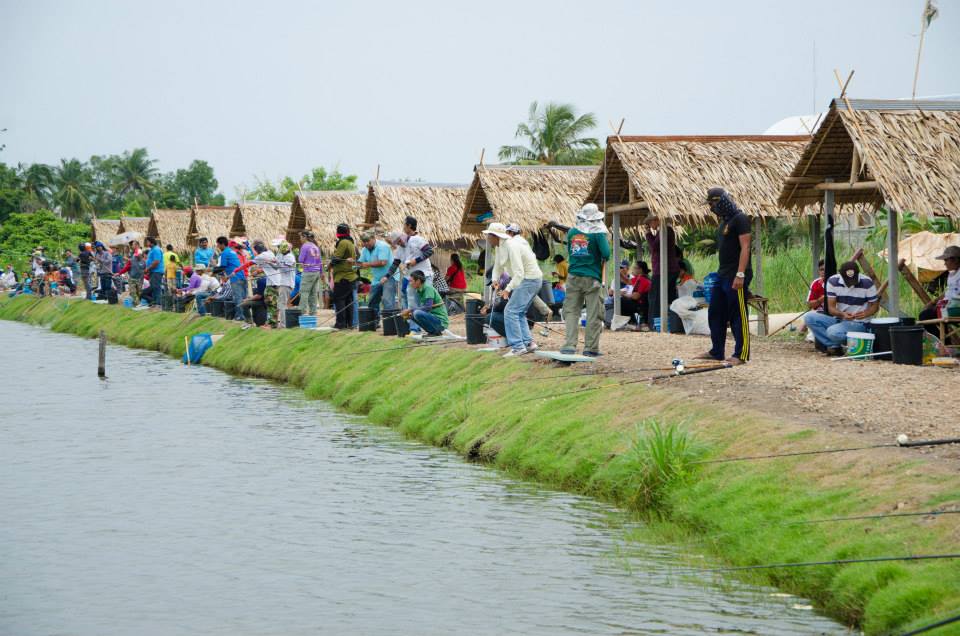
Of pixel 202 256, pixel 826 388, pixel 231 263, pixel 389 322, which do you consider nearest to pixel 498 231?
pixel 826 388

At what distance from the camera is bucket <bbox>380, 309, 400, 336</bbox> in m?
20.4

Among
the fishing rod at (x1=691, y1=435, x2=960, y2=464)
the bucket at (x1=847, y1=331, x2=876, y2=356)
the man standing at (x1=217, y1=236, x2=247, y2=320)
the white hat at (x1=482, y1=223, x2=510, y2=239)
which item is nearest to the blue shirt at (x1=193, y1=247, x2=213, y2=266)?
the man standing at (x1=217, y1=236, x2=247, y2=320)

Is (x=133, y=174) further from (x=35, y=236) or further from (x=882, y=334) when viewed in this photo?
(x=882, y=334)

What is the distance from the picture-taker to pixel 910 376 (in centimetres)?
1190


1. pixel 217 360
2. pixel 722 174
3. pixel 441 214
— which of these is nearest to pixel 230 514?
pixel 722 174

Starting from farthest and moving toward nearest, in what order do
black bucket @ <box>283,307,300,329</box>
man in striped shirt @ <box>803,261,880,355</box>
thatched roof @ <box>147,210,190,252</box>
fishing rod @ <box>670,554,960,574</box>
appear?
thatched roof @ <box>147,210,190,252</box> → black bucket @ <box>283,307,300,329</box> → man in striped shirt @ <box>803,261,880,355</box> → fishing rod @ <box>670,554,960,574</box>

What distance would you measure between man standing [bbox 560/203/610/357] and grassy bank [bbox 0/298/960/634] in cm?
94

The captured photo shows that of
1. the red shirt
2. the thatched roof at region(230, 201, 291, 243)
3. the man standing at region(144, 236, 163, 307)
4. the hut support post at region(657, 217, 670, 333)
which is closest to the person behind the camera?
the hut support post at region(657, 217, 670, 333)

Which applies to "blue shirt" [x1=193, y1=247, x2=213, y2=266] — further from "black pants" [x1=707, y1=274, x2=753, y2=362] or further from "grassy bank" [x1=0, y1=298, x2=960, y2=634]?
"black pants" [x1=707, y1=274, x2=753, y2=362]

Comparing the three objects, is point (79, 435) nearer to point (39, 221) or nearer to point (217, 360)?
point (217, 360)

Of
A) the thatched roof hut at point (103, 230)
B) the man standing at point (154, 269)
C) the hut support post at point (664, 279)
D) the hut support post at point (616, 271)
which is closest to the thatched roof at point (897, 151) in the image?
the hut support post at point (664, 279)

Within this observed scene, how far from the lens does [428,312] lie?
19031 millimetres

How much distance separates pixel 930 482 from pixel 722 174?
40.1 feet

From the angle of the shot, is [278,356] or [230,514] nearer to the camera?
[230,514]
